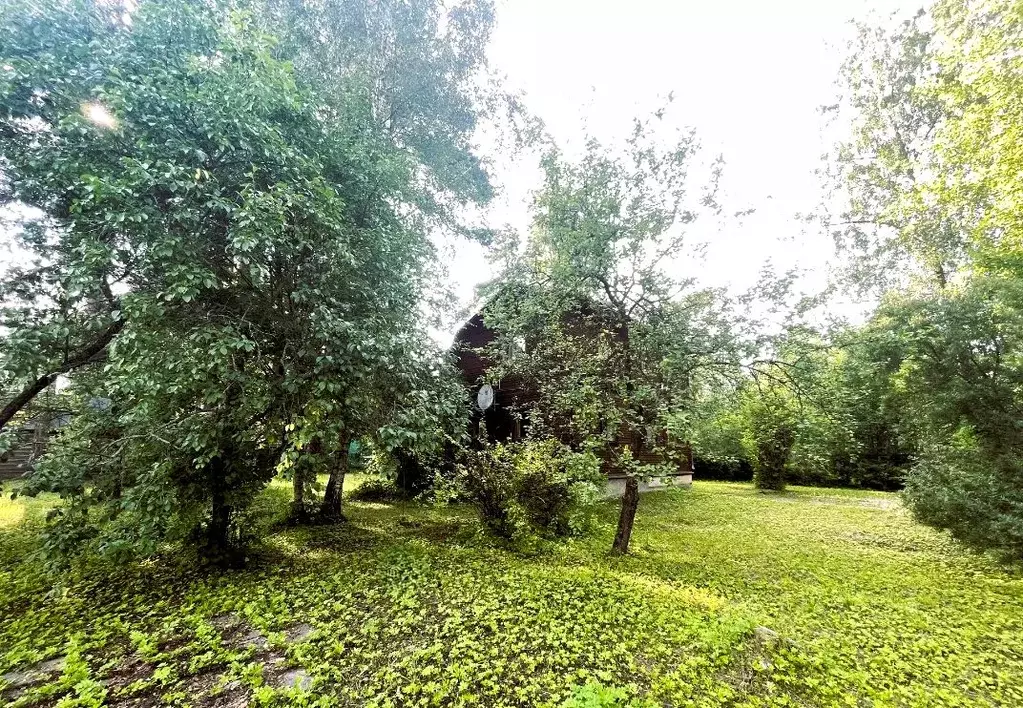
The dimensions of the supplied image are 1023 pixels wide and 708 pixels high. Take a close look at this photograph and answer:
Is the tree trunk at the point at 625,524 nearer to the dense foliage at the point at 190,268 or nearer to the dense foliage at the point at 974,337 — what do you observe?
the dense foliage at the point at 190,268

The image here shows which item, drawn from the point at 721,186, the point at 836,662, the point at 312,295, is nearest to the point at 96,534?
the point at 312,295

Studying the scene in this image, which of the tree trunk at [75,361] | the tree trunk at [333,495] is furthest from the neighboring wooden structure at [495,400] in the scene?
the tree trunk at [75,361]

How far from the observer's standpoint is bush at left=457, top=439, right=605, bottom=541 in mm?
6035

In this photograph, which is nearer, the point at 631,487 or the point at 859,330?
the point at 859,330

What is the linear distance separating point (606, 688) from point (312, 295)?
4903 millimetres

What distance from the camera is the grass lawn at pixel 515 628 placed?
3139 millimetres

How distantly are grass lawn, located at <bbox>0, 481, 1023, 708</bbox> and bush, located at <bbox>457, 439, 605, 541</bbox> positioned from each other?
0.47 m

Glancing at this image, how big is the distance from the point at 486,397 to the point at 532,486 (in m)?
5.55

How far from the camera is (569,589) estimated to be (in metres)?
4.96

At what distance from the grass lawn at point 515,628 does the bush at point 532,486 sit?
47 centimetres

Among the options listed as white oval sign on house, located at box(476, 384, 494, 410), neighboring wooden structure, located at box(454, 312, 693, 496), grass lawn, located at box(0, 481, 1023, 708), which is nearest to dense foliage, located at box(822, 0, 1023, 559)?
grass lawn, located at box(0, 481, 1023, 708)

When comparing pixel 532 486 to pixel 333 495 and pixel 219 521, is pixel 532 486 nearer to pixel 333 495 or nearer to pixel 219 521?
pixel 219 521

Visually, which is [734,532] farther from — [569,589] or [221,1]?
[221,1]

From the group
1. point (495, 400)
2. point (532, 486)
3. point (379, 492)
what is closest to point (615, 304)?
point (532, 486)
